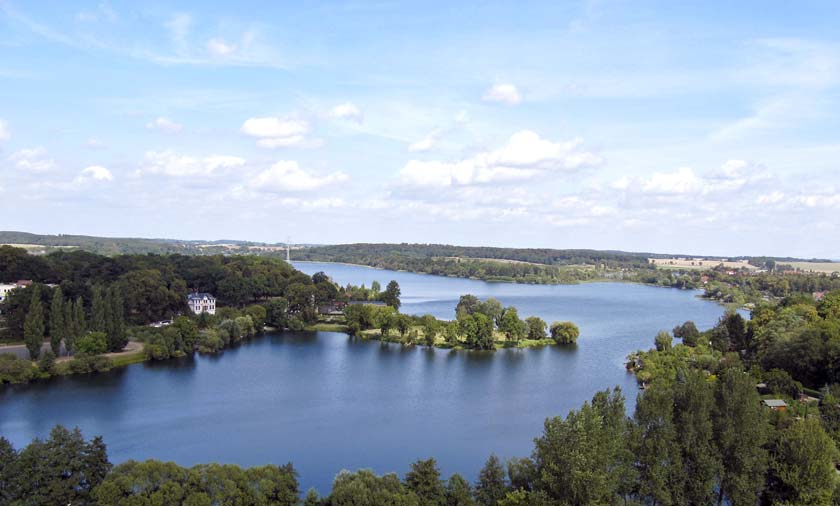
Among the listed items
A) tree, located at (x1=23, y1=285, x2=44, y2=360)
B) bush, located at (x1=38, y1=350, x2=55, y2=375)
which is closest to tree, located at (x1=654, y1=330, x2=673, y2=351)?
bush, located at (x1=38, y1=350, x2=55, y2=375)

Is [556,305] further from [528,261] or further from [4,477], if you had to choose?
[528,261]

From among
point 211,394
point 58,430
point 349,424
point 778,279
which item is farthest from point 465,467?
point 778,279

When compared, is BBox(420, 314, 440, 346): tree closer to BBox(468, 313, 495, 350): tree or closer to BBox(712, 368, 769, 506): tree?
BBox(468, 313, 495, 350): tree

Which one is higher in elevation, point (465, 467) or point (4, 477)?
point (4, 477)

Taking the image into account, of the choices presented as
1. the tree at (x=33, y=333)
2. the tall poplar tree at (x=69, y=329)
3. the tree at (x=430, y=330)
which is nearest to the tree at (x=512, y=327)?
the tree at (x=430, y=330)

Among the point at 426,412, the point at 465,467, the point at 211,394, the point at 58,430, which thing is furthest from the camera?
the point at 211,394

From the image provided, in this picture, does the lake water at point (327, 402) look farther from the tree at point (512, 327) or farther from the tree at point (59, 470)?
the tree at point (59, 470)

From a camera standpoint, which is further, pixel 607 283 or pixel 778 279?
pixel 607 283
